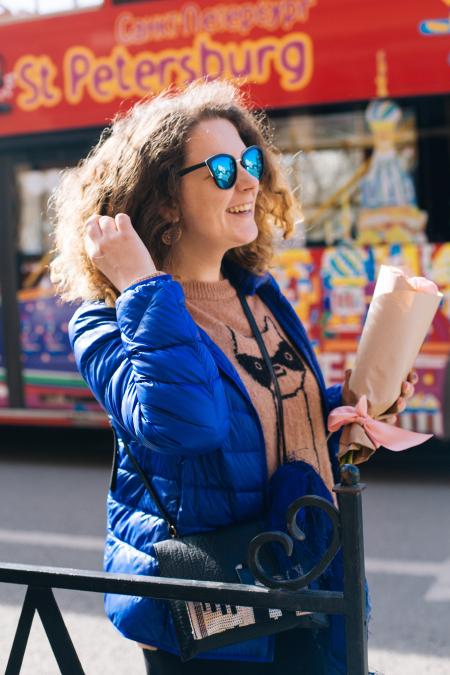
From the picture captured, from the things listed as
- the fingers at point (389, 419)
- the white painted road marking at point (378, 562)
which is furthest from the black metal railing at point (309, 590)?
the white painted road marking at point (378, 562)

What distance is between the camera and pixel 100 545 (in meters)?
5.08

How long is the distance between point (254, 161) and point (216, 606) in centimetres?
87

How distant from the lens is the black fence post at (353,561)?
1.39 m

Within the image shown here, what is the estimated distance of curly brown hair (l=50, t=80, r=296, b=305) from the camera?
1871mm

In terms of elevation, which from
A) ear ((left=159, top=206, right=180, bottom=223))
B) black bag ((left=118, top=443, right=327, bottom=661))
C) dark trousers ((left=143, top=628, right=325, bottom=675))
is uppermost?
ear ((left=159, top=206, right=180, bottom=223))

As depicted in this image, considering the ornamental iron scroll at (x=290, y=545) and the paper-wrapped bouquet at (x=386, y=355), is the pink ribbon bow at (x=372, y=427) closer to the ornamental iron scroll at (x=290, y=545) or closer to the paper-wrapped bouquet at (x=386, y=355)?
the paper-wrapped bouquet at (x=386, y=355)

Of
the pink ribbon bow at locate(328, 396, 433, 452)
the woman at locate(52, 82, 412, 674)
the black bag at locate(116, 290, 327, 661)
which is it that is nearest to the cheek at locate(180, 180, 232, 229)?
the woman at locate(52, 82, 412, 674)

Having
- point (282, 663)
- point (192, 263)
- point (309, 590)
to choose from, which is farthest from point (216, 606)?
point (192, 263)

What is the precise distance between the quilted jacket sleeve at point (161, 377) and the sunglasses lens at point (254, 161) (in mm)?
350

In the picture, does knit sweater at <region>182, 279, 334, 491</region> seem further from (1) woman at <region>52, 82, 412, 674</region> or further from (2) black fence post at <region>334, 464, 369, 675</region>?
(2) black fence post at <region>334, 464, 369, 675</region>

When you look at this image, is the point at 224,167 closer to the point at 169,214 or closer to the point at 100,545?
the point at 169,214

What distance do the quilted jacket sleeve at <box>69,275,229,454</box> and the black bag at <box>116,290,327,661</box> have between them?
18cm

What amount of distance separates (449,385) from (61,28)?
365cm

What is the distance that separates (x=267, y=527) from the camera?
167cm
